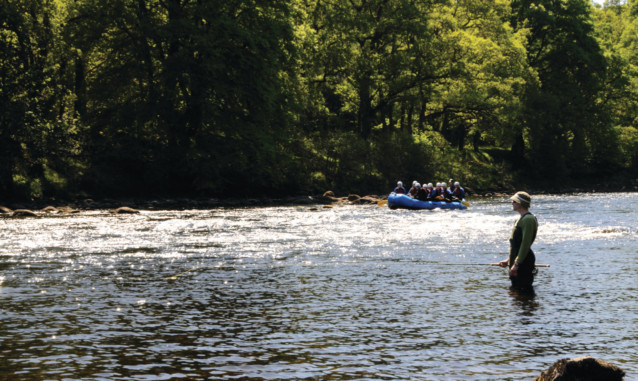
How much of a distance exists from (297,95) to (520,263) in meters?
39.2

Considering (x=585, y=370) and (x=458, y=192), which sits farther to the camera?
(x=458, y=192)

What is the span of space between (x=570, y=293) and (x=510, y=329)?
3.45 metres

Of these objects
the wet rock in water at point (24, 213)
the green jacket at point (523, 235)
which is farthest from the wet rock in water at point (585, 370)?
the wet rock in water at point (24, 213)

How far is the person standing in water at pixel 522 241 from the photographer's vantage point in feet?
41.9

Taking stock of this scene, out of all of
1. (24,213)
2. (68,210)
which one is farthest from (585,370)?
(68,210)

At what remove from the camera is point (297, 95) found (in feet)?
168

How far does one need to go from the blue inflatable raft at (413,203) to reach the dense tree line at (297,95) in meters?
9.81

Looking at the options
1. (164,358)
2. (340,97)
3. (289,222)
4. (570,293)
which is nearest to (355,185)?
(340,97)

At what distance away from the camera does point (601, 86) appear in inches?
2721

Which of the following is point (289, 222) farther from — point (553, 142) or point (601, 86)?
point (601, 86)

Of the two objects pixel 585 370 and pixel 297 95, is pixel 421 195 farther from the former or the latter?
pixel 585 370

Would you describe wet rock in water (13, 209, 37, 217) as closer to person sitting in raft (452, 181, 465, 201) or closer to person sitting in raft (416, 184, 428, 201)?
person sitting in raft (416, 184, 428, 201)

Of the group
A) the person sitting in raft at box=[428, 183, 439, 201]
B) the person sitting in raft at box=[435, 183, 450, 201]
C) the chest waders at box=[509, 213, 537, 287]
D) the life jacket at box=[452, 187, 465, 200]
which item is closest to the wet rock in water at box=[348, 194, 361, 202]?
the person sitting in raft at box=[428, 183, 439, 201]

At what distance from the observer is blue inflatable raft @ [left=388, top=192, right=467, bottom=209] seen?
3878 centimetres
